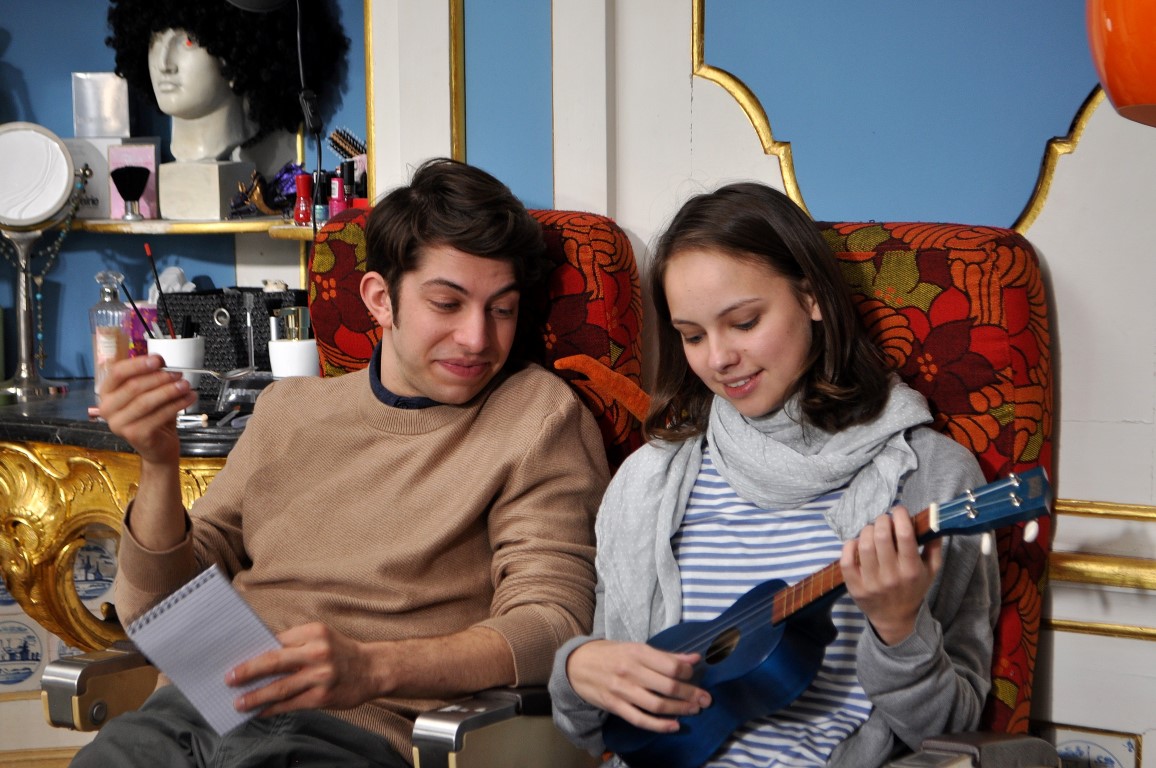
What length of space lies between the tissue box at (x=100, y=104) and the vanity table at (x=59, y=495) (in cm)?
76

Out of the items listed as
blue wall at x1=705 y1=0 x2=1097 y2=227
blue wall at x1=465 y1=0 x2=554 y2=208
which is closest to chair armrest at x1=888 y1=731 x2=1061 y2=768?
blue wall at x1=705 y1=0 x2=1097 y2=227

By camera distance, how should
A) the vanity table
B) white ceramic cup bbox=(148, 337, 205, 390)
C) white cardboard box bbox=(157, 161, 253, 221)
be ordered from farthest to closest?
white cardboard box bbox=(157, 161, 253, 221) < white ceramic cup bbox=(148, 337, 205, 390) < the vanity table

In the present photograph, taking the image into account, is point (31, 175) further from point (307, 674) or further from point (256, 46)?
point (307, 674)

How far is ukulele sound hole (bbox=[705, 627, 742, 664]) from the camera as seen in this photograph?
125cm

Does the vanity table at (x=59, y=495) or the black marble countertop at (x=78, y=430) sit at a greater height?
the black marble countertop at (x=78, y=430)

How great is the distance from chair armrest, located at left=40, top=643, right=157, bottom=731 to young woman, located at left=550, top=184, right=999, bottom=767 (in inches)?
23.3

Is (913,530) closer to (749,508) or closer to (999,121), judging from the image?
(749,508)

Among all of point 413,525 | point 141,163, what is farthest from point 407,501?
point 141,163

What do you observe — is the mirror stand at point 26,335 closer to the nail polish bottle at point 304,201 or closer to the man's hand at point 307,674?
the nail polish bottle at point 304,201

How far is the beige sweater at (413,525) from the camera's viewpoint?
151 centimetres

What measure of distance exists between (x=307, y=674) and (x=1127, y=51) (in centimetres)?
99

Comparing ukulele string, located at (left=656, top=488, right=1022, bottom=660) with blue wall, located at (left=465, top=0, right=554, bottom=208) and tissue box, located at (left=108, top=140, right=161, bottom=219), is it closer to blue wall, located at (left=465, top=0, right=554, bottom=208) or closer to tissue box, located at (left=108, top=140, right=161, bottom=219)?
blue wall, located at (left=465, top=0, right=554, bottom=208)

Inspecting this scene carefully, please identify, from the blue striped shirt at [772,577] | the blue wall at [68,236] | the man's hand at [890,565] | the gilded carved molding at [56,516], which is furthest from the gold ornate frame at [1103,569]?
the blue wall at [68,236]

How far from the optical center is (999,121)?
158 cm
